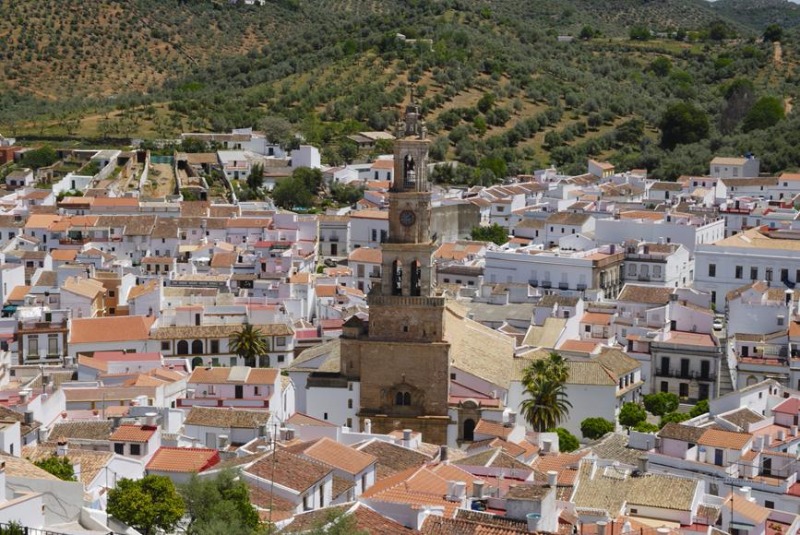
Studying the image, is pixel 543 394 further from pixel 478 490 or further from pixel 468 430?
pixel 478 490

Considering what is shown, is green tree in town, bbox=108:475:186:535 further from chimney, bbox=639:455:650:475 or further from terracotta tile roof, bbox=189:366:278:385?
terracotta tile roof, bbox=189:366:278:385

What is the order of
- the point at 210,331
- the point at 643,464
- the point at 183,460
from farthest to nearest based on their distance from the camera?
the point at 210,331
the point at 643,464
the point at 183,460

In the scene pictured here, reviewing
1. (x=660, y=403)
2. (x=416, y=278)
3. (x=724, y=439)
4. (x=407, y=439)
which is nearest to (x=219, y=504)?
(x=407, y=439)

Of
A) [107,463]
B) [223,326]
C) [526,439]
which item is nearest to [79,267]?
[223,326]

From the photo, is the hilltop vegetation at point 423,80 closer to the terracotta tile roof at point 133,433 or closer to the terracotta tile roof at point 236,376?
the terracotta tile roof at point 236,376

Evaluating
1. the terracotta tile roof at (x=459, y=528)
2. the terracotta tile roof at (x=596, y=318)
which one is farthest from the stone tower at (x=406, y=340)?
the terracotta tile roof at (x=459, y=528)

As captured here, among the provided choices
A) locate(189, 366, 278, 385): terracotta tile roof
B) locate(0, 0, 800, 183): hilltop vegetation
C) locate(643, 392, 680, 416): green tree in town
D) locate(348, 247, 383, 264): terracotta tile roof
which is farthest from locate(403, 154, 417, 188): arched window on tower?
locate(0, 0, 800, 183): hilltop vegetation

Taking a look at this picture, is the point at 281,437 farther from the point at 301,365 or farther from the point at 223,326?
the point at 223,326
